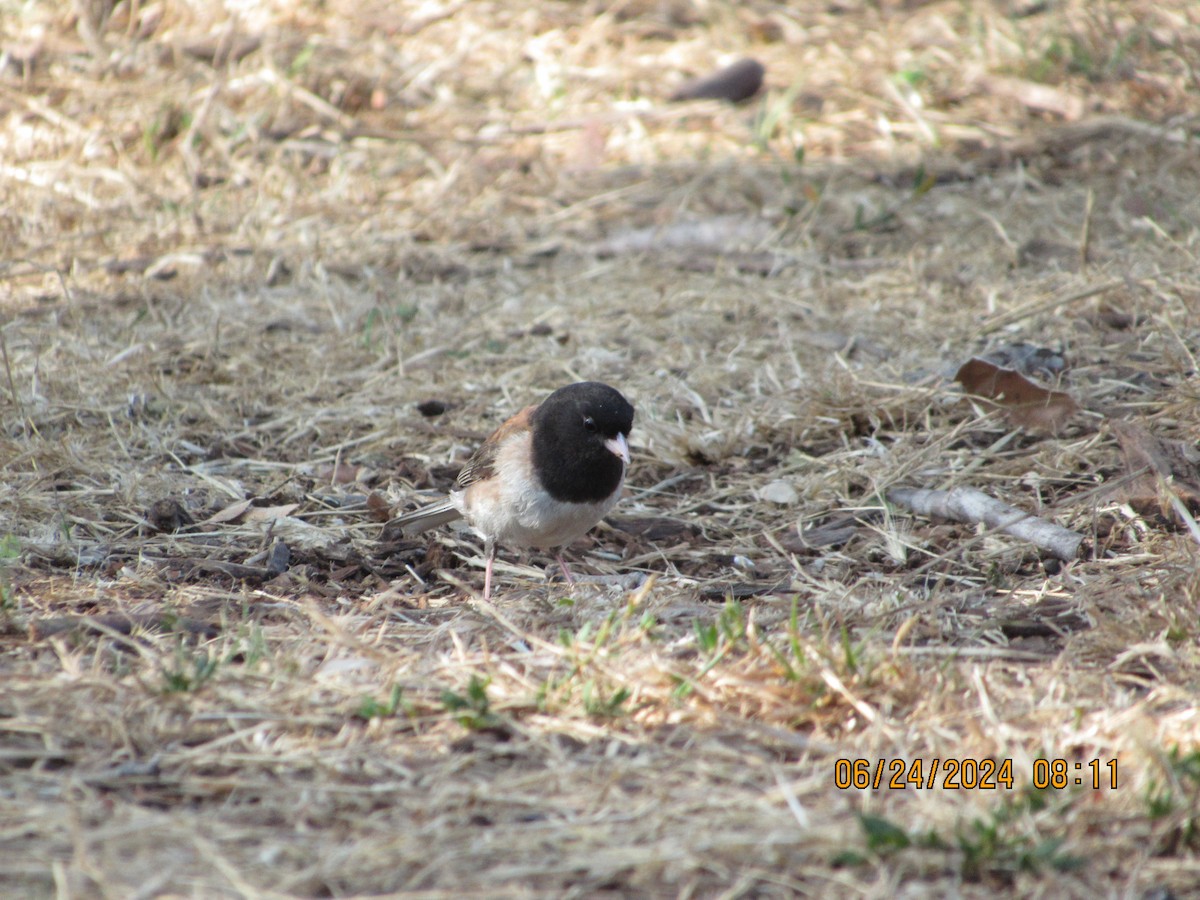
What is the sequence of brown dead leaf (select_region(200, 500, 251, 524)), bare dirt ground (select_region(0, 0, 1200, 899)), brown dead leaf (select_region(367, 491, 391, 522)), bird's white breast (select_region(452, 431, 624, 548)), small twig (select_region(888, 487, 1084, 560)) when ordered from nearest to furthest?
1. bare dirt ground (select_region(0, 0, 1200, 899))
2. small twig (select_region(888, 487, 1084, 560))
3. bird's white breast (select_region(452, 431, 624, 548))
4. brown dead leaf (select_region(200, 500, 251, 524))
5. brown dead leaf (select_region(367, 491, 391, 522))

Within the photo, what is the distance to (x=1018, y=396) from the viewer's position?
14.9 ft

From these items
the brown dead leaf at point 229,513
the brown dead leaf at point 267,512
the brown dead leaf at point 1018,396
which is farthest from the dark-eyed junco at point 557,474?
the brown dead leaf at point 1018,396

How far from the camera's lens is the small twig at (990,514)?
3.74 metres

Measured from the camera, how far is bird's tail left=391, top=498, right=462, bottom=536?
4273mm

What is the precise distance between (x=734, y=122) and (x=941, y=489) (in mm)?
4242

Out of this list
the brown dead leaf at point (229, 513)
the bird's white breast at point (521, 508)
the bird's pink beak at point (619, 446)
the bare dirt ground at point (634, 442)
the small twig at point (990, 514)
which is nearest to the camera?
the bare dirt ground at point (634, 442)

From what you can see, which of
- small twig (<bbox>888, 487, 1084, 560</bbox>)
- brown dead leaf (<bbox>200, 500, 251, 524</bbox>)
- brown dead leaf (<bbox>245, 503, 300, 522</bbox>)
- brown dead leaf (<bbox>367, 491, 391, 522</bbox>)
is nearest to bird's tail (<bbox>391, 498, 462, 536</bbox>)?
brown dead leaf (<bbox>367, 491, 391, 522</bbox>)

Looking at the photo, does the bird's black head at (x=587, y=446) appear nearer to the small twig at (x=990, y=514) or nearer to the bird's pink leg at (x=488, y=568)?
the bird's pink leg at (x=488, y=568)

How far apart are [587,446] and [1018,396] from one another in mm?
1714

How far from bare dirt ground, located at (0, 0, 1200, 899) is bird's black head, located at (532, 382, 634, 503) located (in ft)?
1.13

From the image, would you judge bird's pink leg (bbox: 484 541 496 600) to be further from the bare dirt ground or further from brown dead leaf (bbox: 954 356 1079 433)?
brown dead leaf (bbox: 954 356 1079 433)

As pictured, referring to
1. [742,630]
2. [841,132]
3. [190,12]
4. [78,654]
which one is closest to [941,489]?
[742,630]

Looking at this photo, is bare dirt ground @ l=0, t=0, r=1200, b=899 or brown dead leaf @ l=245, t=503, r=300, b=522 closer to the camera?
bare dirt ground @ l=0, t=0, r=1200, b=899

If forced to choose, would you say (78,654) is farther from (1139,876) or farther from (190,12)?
(190,12)
